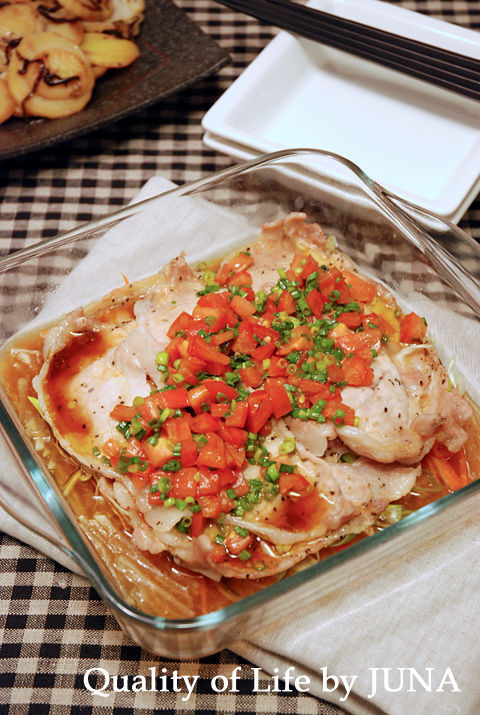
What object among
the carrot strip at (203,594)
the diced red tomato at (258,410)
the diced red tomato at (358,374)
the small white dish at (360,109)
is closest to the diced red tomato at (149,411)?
the diced red tomato at (258,410)

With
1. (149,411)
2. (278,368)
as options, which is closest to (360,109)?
(278,368)

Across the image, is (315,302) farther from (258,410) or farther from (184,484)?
(184,484)

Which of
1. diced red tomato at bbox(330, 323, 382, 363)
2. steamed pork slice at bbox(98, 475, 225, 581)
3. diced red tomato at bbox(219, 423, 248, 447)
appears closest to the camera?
steamed pork slice at bbox(98, 475, 225, 581)

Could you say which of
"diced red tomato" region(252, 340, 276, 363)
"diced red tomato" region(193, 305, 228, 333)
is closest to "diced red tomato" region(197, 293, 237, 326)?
"diced red tomato" region(193, 305, 228, 333)

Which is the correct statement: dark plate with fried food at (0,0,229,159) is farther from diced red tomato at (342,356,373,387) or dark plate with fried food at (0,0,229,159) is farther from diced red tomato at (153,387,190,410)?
diced red tomato at (342,356,373,387)

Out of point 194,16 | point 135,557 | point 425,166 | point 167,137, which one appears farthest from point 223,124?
point 135,557

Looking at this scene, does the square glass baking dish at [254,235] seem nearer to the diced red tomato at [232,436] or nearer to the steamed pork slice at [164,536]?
the steamed pork slice at [164,536]

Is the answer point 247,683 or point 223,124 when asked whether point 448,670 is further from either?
point 223,124
